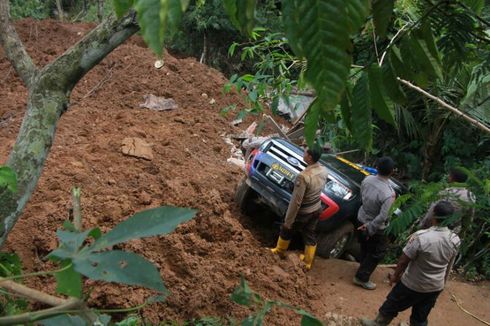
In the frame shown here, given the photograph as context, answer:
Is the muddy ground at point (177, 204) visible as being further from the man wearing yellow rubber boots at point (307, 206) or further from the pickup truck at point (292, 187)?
the pickup truck at point (292, 187)

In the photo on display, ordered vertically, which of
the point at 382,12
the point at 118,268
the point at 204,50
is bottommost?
the point at 204,50

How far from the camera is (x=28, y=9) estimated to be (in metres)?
16.0

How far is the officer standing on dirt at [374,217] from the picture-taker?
532cm

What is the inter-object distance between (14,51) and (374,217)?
385 cm

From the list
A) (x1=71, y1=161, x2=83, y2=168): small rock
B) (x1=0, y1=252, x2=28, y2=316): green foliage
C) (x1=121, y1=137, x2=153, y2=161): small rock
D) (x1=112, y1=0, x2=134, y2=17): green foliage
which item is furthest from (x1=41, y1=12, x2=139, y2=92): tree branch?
(x1=121, y1=137, x2=153, y2=161): small rock

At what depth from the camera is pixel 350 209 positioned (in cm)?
612

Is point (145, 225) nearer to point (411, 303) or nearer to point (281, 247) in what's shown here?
point (411, 303)

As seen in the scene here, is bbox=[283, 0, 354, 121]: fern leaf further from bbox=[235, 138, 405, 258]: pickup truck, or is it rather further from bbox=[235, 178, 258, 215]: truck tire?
bbox=[235, 178, 258, 215]: truck tire

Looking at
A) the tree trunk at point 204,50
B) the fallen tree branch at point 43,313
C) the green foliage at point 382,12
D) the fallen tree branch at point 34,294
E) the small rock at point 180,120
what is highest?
the green foliage at point 382,12

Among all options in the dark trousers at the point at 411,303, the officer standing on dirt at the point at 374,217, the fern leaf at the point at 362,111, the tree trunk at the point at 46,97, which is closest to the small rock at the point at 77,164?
the tree trunk at the point at 46,97

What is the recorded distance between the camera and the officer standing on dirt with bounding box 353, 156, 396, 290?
5.32m

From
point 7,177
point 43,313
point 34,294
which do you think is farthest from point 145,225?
point 7,177

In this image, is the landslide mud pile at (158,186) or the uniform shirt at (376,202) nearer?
the landslide mud pile at (158,186)

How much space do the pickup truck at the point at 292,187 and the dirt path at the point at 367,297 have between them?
34cm
